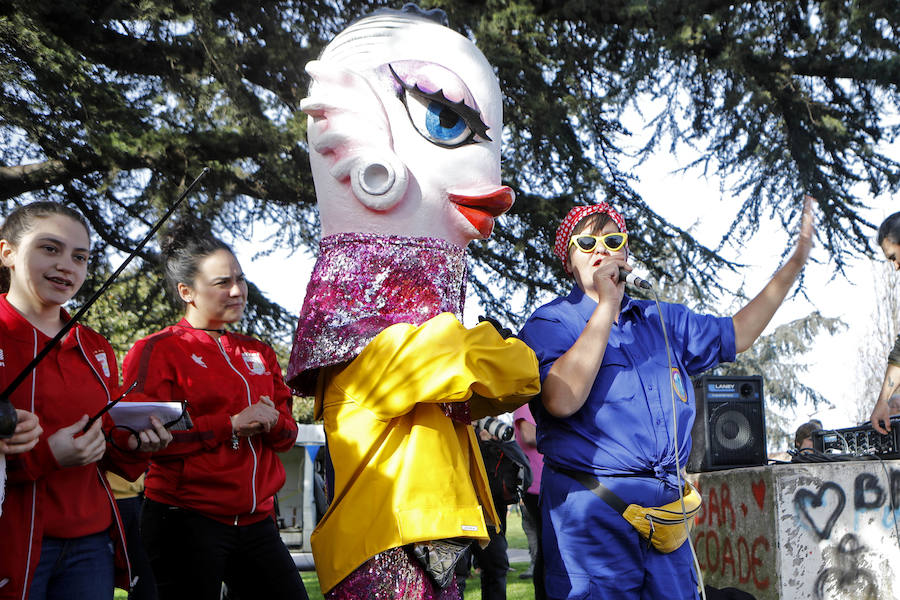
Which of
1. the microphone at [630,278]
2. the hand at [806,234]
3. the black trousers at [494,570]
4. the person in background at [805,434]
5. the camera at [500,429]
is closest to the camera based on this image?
the microphone at [630,278]

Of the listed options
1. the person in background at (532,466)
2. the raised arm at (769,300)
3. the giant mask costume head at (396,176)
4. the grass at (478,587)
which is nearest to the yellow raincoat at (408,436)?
the giant mask costume head at (396,176)

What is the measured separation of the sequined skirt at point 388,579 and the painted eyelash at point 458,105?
1392 millimetres

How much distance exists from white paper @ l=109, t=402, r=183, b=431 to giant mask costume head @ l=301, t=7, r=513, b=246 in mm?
766

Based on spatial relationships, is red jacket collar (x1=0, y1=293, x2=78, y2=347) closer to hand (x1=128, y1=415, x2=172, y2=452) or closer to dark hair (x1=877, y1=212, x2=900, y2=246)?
hand (x1=128, y1=415, x2=172, y2=452)

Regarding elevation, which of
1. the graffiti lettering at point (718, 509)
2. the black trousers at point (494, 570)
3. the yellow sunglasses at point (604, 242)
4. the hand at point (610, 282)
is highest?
the yellow sunglasses at point (604, 242)

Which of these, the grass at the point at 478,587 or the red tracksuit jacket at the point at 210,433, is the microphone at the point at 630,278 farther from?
the grass at the point at 478,587

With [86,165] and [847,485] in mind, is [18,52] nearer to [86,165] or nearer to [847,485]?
[86,165]

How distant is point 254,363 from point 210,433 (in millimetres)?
458

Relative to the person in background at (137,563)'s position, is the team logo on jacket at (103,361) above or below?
above

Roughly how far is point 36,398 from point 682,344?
2058mm

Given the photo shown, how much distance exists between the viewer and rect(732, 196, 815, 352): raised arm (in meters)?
3.12

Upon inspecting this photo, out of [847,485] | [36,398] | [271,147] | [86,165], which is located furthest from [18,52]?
[847,485]

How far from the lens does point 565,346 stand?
2.93 meters

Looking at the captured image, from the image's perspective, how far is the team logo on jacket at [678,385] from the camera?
2.94m
